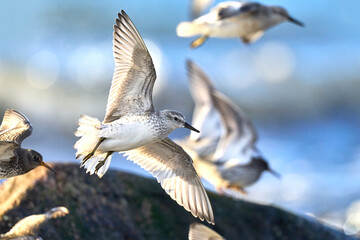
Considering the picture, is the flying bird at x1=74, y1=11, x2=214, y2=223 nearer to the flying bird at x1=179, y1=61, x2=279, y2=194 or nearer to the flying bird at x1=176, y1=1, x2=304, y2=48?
the flying bird at x1=176, y1=1, x2=304, y2=48

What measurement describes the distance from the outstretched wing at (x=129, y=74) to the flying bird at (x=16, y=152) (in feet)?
2.54

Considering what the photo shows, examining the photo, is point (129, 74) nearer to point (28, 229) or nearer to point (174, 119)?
point (174, 119)

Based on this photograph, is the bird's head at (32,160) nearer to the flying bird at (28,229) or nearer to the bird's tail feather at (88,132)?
the bird's tail feather at (88,132)

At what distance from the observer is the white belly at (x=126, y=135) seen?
188 inches

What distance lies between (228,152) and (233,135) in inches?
9.7

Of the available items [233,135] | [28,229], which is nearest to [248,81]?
[233,135]

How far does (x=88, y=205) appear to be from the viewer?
5375mm

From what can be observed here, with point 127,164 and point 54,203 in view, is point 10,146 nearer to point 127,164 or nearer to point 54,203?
point 54,203

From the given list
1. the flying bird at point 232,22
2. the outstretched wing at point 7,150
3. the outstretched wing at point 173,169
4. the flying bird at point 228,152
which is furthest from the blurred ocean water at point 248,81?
the outstretched wing at point 7,150

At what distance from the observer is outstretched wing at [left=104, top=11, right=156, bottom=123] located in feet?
15.8

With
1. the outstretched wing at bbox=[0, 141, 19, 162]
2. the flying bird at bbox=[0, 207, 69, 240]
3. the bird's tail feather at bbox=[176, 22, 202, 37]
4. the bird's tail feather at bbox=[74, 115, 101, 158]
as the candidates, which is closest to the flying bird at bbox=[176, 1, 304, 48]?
the bird's tail feather at bbox=[176, 22, 202, 37]

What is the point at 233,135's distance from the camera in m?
8.39

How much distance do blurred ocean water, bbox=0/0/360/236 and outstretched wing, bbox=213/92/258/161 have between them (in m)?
2.21

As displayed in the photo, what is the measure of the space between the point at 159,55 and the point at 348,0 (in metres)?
11.5
